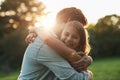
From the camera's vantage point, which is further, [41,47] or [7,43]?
[7,43]

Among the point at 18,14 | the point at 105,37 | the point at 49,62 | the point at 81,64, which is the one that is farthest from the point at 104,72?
the point at 18,14

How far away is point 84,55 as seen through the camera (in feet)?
13.6

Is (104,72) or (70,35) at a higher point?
(70,35)

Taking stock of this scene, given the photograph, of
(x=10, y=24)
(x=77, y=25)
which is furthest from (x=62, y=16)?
(x=10, y=24)

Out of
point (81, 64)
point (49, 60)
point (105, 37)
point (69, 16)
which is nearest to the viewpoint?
point (49, 60)

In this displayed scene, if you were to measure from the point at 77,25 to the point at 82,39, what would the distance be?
0.42 ft

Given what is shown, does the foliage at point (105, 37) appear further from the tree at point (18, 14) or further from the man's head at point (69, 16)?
the man's head at point (69, 16)

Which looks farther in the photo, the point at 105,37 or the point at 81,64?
the point at 105,37

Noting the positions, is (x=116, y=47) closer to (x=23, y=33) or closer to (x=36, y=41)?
(x=23, y=33)

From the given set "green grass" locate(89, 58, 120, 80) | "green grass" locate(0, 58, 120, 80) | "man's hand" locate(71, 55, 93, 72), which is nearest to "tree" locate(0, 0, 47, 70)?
"green grass" locate(0, 58, 120, 80)

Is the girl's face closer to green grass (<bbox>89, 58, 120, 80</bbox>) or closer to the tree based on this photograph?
green grass (<bbox>89, 58, 120, 80</bbox>)

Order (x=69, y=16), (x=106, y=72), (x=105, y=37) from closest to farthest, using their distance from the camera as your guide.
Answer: (x=69, y=16)
(x=106, y=72)
(x=105, y=37)

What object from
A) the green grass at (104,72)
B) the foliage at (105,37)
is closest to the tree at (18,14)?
the foliage at (105,37)

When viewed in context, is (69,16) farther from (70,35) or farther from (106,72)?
(106,72)
